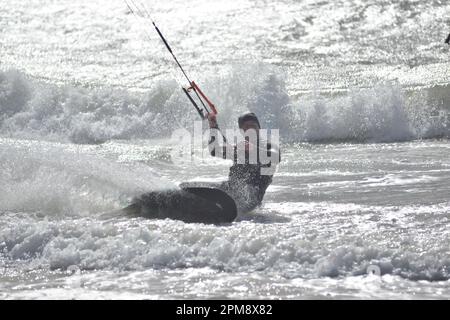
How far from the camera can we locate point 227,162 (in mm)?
13984

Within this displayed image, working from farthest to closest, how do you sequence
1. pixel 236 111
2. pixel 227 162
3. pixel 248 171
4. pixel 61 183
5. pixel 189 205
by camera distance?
pixel 236 111 < pixel 227 162 < pixel 61 183 < pixel 248 171 < pixel 189 205

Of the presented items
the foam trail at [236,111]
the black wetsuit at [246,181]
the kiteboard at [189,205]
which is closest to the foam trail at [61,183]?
the kiteboard at [189,205]

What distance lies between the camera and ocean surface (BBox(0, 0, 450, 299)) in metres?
7.38

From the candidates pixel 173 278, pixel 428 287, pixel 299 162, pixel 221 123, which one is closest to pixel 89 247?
pixel 173 278

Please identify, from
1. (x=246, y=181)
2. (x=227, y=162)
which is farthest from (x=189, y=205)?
(x=227, y=162)

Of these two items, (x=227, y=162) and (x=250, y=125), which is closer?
(x=250, y=125)

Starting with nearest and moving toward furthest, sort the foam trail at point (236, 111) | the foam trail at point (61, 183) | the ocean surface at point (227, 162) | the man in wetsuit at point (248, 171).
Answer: the ocean surface at point (227, 162)
the man in wetsuit at point (248, 171)
the foam trail at point (61, 183)
the foam trail at point (236, 111)

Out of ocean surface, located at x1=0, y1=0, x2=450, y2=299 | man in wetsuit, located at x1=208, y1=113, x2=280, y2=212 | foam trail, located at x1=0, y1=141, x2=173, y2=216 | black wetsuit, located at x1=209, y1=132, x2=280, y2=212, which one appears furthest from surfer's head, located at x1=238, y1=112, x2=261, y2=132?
foam trail, located at x1=0, y1=141, x2=173, y2=216

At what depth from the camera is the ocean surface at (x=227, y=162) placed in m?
7.38

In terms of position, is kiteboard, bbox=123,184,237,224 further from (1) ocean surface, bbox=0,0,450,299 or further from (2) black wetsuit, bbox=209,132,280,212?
(2) black wetsuit, bbox=209,132,280,212

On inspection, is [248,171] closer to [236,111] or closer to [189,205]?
[189,205]

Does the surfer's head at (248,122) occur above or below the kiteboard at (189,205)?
above

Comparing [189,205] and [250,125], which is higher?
[250,125]

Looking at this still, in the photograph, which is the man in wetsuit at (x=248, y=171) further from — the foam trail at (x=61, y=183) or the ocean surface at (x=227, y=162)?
the foam trail at (x=61, y=183)
